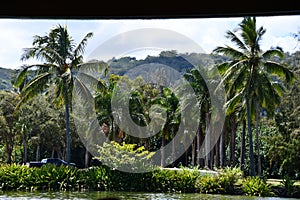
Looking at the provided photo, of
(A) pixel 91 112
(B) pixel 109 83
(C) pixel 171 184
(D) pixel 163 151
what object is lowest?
(C) pixel 171 184

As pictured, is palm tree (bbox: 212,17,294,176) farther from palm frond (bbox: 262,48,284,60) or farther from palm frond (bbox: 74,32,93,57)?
palm frond (bbox: 74,32,93,57)

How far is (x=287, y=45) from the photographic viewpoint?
47.8 ft

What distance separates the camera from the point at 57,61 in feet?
42.4

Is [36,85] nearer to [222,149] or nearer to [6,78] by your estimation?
[222,149]

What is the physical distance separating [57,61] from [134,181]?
13.0 feet

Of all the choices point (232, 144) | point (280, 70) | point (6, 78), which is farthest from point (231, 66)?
point (6, 78)

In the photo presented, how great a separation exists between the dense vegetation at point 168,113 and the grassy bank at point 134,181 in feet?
0.08

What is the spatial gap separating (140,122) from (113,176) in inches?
175

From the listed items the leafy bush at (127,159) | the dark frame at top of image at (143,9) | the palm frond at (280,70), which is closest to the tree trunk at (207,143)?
the palm frond at (280,70)

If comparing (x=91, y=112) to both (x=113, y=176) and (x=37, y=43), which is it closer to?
(x=37, y=43)

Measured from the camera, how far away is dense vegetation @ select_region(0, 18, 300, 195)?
11.7 m

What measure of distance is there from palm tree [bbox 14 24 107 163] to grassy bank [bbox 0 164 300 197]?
5.00 feet

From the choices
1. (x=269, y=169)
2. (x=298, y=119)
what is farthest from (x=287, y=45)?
(x=269, y=169)

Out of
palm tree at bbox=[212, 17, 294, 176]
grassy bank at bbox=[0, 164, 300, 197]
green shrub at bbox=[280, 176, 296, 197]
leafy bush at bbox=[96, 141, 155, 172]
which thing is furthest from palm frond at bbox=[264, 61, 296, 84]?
leafy bush at bbox=[96, 141, 155, 172]
